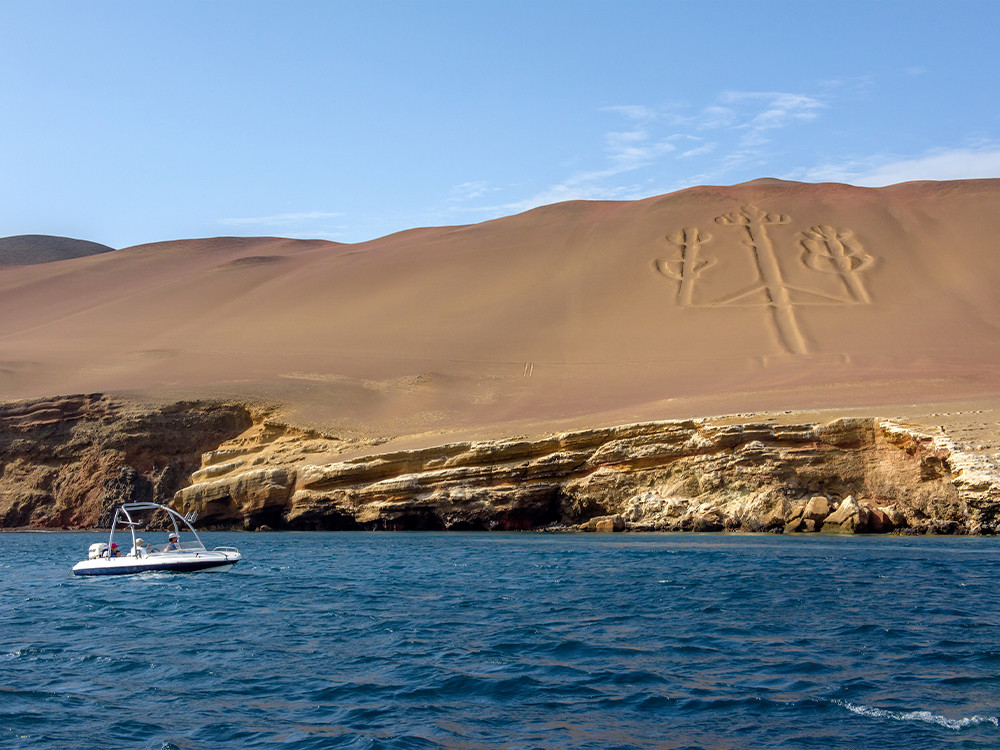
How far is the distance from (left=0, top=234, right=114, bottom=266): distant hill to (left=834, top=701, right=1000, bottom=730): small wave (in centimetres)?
13585

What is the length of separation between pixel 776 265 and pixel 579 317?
14.1 meters

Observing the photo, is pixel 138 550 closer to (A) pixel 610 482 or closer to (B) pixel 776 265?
(A) pixel 610 482

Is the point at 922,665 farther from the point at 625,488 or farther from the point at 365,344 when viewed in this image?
the point at 365,344

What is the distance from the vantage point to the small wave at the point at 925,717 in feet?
31.2

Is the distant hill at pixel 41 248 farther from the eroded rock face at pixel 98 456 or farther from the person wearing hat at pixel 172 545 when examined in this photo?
the person wearing hat at pixel 172 545

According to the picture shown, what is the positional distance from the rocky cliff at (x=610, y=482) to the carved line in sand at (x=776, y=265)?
20845 millimetres

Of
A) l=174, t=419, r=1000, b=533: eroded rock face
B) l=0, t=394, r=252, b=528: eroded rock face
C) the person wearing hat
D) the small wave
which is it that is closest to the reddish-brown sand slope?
l=0, t=394, r=252, b=528: eroded rock face

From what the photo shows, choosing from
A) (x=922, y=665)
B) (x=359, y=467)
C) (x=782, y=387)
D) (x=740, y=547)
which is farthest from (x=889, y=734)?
(x=782, y=387)

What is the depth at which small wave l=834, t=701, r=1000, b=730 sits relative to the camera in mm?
9523

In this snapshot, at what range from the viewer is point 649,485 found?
32938 mm

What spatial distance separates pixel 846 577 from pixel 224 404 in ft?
103

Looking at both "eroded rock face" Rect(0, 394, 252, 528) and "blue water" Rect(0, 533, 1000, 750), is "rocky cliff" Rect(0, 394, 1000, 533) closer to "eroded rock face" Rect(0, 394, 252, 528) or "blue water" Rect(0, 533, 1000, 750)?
"eroded rock face" Rect(0, 394, 252, 528)

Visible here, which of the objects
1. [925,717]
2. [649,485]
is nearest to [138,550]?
[649,485]

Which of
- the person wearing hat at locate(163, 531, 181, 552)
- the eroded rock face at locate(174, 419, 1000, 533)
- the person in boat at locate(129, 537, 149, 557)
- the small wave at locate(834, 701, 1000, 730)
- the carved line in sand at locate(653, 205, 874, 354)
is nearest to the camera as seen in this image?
the small wave at locate(834, 701, 1000, 730)
